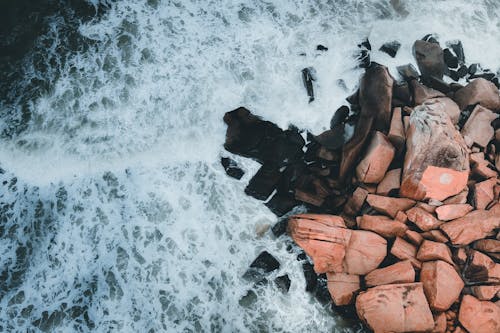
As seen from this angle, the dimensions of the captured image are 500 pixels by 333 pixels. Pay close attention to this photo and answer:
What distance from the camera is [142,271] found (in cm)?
520

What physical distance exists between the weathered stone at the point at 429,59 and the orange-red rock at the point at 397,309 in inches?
154

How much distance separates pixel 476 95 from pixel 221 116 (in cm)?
433

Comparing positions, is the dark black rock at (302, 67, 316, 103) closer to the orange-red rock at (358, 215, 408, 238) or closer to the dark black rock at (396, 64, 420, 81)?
the dark black rock at (396, 64, 420, 81)

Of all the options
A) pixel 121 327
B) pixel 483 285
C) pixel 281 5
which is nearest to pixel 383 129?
pixel 483 285

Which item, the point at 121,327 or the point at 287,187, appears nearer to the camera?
the point at 121,327

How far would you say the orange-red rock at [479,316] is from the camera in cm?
Result: 460

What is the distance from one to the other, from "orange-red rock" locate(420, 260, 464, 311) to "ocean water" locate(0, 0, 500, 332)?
1230 millimetres

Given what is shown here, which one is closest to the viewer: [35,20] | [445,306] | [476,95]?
[445,306]

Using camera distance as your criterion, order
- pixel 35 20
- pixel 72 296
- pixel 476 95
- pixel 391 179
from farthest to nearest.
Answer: pixel 35 20
pixel 476 95
pixel 391 179
pixel 72 296

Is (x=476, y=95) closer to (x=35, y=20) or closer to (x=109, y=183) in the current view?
(x=109, y=183)

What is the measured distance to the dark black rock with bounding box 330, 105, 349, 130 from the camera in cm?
616

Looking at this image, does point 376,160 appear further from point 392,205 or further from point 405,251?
point 405,251

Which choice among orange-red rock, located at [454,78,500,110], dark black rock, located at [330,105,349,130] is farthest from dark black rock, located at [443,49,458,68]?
dark black rock, located at [330,105,349,130]

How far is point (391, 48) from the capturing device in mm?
6832
